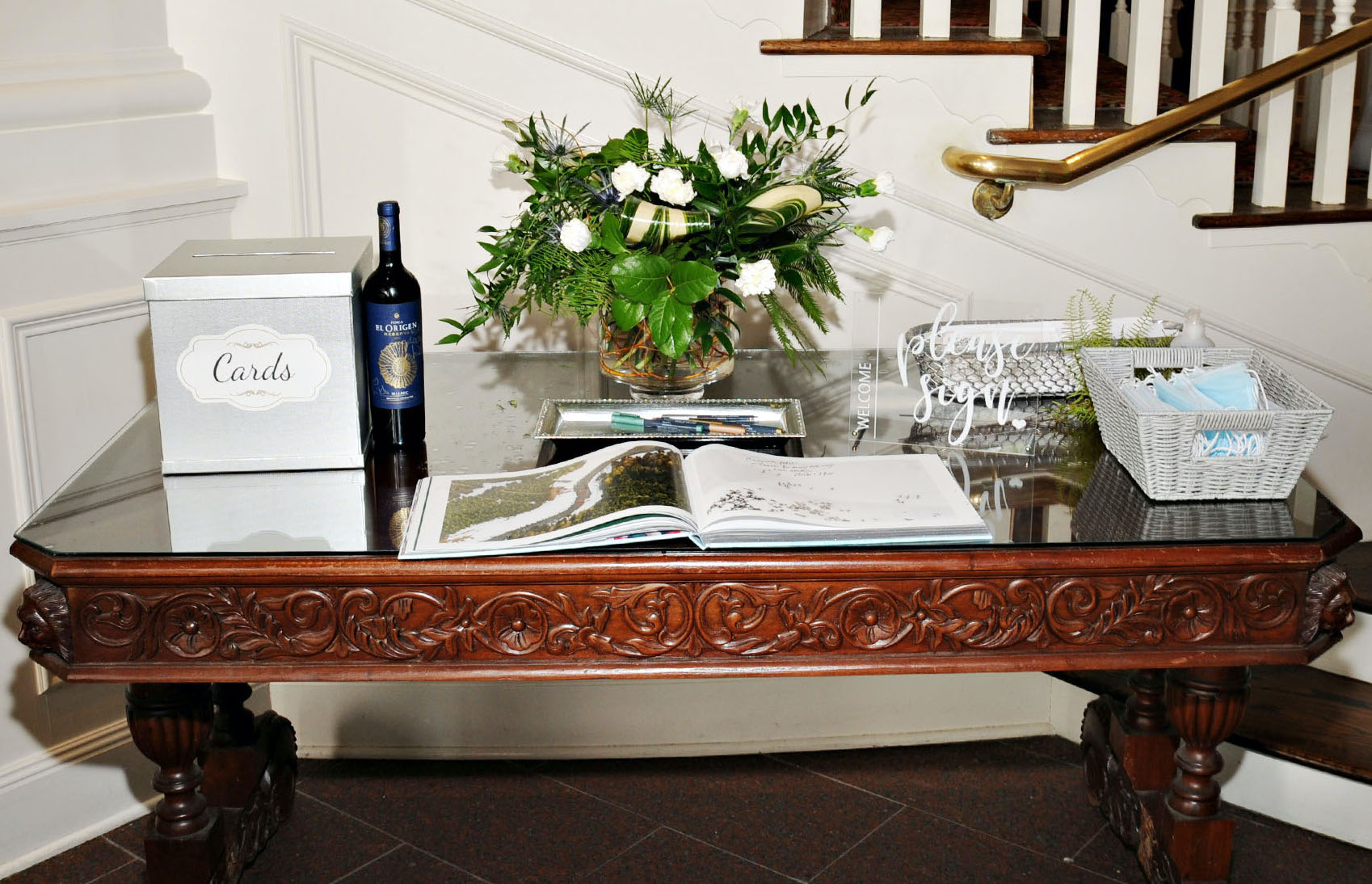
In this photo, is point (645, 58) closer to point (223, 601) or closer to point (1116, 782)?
point (223, 601)

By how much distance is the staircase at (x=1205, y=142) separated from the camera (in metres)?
2.32

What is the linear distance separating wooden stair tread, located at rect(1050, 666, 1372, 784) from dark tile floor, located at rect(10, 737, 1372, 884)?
15 centimetres

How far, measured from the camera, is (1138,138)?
229 centimetres

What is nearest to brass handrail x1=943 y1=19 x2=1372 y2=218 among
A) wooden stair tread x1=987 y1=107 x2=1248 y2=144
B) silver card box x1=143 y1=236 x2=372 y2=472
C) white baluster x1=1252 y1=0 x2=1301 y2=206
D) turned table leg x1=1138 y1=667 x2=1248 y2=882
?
wooden stair tread x1=987 y1=107 x2=1248 y2=144

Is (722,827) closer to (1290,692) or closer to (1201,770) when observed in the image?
(1201,770)

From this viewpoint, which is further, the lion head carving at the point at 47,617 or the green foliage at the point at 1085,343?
the green foliage at the point at 1085,343

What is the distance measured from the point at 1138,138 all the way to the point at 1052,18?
1328 millimetres

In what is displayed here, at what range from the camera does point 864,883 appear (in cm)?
215

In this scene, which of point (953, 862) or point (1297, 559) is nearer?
point (1297, 559)

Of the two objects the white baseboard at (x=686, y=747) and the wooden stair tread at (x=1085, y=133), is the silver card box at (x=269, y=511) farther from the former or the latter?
the wooden stair tread at (x=1085, y=133)

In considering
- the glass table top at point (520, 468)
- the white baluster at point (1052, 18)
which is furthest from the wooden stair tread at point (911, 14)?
the glass table top at point (520, 468)

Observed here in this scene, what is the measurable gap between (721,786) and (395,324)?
1.16 metres

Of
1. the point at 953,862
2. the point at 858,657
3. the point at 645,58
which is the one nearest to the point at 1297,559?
the point at 858,657

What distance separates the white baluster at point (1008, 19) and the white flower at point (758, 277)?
0.91m
